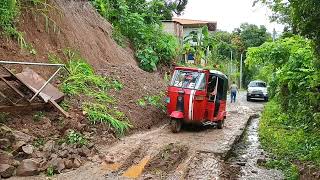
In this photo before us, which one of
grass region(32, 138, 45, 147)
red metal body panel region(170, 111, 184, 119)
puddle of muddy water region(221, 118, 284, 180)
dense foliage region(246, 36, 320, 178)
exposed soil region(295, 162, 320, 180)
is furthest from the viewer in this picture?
red metal body panel region(170, 111, 184, 119)

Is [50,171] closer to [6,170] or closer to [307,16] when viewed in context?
[6,170]

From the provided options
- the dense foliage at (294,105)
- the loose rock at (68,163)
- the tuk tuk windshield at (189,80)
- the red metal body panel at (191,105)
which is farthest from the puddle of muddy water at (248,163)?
the loose rock at (68,163)

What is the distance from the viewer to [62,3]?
59.6ft

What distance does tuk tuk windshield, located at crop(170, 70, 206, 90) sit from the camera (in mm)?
13938

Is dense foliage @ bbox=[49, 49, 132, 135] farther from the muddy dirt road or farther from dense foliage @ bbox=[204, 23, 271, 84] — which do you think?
dense foliage @ bbox=[204, 23, 271, 84]

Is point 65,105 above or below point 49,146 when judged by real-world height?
above

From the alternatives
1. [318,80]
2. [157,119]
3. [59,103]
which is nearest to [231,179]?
[318,80]

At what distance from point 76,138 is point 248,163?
443 cm

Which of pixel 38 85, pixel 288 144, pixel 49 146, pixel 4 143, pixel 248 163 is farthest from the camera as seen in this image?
pixel 288 144

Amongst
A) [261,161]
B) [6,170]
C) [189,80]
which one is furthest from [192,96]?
[6,170]

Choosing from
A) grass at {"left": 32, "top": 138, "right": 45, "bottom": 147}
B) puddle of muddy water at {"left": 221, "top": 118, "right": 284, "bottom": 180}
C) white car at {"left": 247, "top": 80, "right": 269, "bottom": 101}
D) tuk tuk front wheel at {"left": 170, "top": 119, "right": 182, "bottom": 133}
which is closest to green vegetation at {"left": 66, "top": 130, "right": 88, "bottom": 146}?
grass at {"left": 32, "top": 138, "right": 45, "bottom": 147}

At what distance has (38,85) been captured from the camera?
37.9 ft

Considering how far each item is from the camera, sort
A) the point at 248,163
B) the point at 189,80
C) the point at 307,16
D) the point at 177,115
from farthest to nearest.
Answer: the point at 189,80 → the point at 177,115 → the point at 248,163 → the point at 307,16

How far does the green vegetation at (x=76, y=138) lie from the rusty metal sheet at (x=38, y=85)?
132cm
